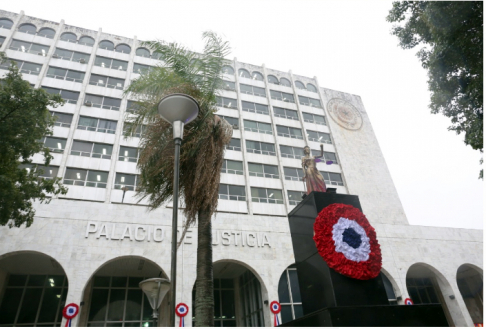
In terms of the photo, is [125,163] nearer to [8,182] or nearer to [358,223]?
[8,182]

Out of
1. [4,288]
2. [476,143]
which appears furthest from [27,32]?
[476,143]

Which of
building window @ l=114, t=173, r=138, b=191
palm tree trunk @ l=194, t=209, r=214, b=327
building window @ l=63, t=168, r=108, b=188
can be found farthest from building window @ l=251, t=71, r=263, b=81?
palm tree trunk @ l=194, t=209, r=214, b=327

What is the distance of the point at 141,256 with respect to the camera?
741 inches

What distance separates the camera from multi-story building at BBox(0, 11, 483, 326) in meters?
19.1

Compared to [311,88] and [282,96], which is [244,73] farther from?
[311,88]

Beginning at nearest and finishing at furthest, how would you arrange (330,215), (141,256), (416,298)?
(330,215)
(141,256)
(416,298)

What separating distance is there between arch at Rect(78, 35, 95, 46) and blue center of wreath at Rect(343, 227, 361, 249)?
3520cm

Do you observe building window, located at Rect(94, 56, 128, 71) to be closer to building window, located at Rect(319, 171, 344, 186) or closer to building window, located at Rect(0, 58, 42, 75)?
building window, located at Rect(0, 58, 42, 75)

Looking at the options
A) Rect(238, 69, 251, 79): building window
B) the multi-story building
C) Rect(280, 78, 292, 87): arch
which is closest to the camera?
the multi-story building

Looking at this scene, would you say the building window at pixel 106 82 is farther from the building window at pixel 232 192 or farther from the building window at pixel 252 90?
the building window at pixel 232 192

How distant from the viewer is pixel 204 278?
8203mm

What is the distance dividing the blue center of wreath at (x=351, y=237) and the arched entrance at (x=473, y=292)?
25.5 meters

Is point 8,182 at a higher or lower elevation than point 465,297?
higher

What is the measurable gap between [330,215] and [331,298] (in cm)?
228
